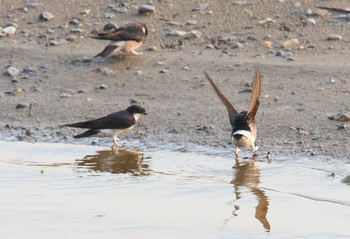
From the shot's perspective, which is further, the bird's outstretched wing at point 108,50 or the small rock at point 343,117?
the bird's outstretched wing at point 108,50

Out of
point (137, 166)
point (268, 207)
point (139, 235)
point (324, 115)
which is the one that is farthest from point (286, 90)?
point (139, 235)

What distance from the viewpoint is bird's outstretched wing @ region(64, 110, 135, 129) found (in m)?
9.05

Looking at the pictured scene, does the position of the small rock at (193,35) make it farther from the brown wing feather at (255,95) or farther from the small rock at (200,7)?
the brown wing feather at (255,95)

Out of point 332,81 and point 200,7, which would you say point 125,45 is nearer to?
point 200,7

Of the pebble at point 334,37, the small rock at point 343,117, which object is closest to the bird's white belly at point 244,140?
the small rock at point 343,117

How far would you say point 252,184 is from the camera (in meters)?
7.85

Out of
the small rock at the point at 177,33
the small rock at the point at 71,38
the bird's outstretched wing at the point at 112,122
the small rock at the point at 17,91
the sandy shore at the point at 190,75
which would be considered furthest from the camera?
the small rock at the point at 71,38

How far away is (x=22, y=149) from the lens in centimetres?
909

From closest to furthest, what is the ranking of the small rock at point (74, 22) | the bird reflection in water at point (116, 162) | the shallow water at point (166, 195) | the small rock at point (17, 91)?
the shallow water at point (166, 195)
the bird reflection in water at point (116, 162)
the small rock at point (17, 91)
the small rock at point (74, 22)

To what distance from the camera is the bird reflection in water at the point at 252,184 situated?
716 centimetres

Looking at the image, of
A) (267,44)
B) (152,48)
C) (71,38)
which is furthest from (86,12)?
(267,44)

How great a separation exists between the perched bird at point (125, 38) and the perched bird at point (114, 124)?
1622 mm

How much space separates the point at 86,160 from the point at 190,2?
3972 millimetres

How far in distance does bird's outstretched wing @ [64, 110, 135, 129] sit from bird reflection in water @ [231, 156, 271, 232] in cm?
114
